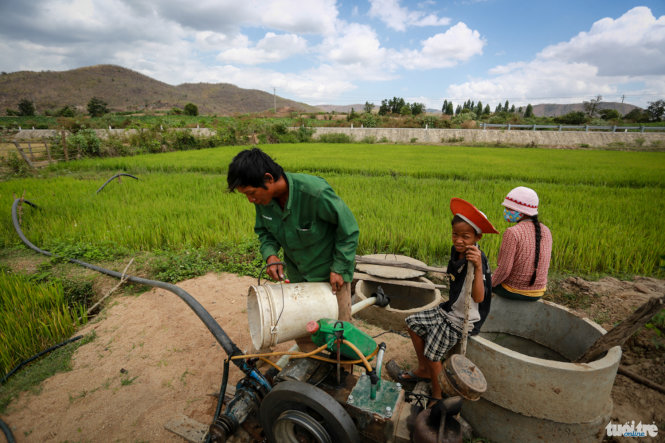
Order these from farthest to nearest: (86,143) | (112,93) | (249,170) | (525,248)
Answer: (112,93) < (86,143) < (525,248) < (249,170)

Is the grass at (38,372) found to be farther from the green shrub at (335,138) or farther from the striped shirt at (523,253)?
the green shrub at (335,138)

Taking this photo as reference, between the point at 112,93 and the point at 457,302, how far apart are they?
323 ft

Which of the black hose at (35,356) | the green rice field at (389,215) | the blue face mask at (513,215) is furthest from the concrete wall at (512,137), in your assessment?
the black hose at (35,356)

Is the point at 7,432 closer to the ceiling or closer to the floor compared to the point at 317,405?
closer to the floor

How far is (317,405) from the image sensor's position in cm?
130

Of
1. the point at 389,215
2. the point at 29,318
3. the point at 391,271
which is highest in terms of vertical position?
the point at 389,215

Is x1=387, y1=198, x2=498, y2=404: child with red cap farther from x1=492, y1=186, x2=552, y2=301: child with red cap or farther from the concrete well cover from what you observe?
the concrete well cover

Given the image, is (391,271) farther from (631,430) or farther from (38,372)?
(38,372)

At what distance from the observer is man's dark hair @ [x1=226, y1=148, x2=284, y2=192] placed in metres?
1.52

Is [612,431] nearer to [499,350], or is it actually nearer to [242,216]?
[499,350]

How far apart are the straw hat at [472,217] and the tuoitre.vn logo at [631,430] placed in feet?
5.11

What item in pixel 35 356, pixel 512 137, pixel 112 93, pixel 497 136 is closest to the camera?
pixel 35 356

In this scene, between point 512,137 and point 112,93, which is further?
point 112,93

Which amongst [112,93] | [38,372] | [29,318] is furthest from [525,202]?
[112,93]
